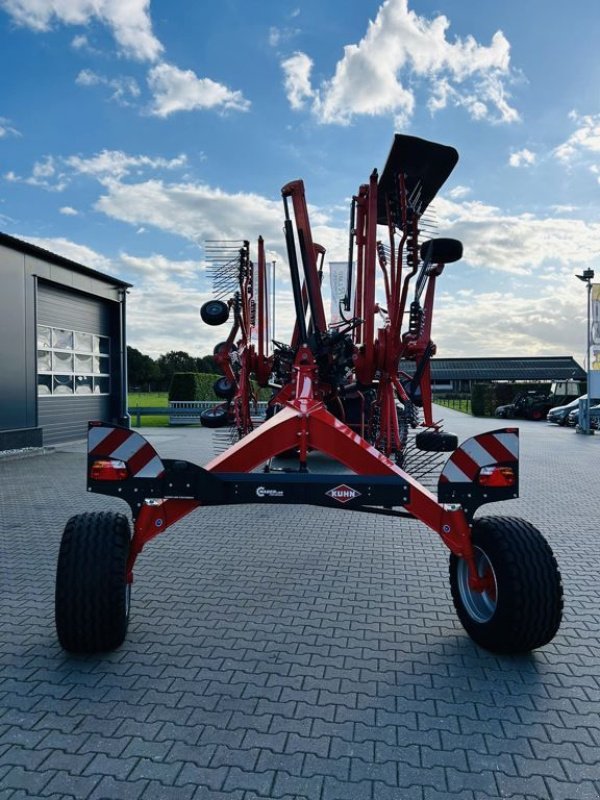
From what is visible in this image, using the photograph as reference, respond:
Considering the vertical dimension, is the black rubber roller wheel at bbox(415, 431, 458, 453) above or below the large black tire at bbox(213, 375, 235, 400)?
below

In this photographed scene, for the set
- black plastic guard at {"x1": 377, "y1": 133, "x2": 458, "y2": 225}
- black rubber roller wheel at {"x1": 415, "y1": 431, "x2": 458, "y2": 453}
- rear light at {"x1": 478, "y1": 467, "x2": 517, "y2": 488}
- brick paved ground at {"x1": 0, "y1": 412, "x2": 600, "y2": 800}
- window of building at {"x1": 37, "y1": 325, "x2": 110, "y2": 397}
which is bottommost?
brick paved ground at {"x1": 0, "y1": 412, "x2": 600, "y2": 800}

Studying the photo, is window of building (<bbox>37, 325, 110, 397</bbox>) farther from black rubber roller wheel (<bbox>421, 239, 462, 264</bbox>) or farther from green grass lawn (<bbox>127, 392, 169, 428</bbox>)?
black rubber roller wheel (<bbox>421, 239, 462, 264</bbox>)

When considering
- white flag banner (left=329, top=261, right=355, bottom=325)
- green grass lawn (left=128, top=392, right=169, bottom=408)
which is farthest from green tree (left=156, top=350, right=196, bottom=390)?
white flag banner (left=329, top=261, right=355, bottom=325)

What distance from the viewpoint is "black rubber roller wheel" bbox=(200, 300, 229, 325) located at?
281 inches

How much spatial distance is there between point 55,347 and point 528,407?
20612mm

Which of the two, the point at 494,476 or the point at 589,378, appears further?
the point at 589,378

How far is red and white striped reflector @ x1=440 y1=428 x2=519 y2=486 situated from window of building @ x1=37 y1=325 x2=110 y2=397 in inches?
498

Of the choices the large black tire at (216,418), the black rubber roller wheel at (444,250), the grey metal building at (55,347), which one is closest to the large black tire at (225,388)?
the large black tire at (216,418)

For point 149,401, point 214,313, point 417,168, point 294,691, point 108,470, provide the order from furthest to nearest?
point 149,401 → point 214,313 → point 417,168 → point 108,470 → point 294,691

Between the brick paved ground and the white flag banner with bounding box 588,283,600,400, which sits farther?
the white flag banner with bounding box 588,283,600,400

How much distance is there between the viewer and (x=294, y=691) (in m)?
3.03

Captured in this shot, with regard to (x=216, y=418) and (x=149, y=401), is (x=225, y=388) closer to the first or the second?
(x=216, y=418)

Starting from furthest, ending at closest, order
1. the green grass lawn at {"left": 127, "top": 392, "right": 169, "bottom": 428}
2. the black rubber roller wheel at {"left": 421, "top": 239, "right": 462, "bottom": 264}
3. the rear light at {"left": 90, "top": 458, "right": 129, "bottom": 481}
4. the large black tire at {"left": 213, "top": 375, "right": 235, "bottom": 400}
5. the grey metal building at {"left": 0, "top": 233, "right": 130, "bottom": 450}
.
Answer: the green grass lawn at {"left": 127, "top": 392, "right": 169, "bottom": 428} → the grey metal building at {"left": 0, "top": 233, "right": 130, "bottom": 450} → the large black tire at {"left": 213, "top": 375, "right": 235, "bottom": 400} → the black rubber roller wheel at {"left": 421, "top": 239, "right": 462, "bottom": 264} → the rear light at {"left": 90, "top": 458, "right": 129, "bottom": 481}

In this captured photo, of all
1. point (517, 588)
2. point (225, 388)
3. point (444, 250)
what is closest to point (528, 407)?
point (225, 388)
